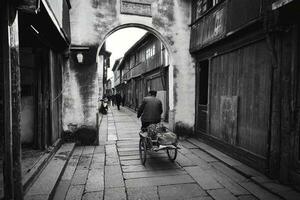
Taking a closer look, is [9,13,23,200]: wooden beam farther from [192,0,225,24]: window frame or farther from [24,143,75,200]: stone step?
[192,0,225,24]: window frame

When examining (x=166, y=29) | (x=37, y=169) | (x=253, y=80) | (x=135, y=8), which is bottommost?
(x=37, y=169)

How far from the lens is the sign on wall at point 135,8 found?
8.72 metres

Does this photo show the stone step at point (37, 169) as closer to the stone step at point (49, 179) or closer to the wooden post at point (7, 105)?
the stone step at point (49, 179)

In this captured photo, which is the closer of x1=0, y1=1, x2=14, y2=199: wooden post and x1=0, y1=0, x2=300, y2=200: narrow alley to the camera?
x1=0, y1=1, x2=14, y2=199: wooden post

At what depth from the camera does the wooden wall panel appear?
5405 mm

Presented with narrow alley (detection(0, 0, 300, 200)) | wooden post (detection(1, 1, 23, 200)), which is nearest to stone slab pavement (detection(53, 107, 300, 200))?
A: narrow alley (detection(0, 0, 300, 200))

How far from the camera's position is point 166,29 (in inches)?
360

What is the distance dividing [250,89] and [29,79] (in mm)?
6378

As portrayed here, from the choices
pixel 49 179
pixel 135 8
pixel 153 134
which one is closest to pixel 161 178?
pixel 153 134

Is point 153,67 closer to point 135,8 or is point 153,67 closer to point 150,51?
point 150,51

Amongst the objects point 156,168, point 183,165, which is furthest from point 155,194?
point 183,165

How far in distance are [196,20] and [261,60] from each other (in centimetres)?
403

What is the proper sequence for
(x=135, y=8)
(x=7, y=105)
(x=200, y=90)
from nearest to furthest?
1. (x=7, y=105)
2. (x=135, y=8)
3. (x=200, y=90)

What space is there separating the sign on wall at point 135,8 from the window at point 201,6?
1857 millimetres
